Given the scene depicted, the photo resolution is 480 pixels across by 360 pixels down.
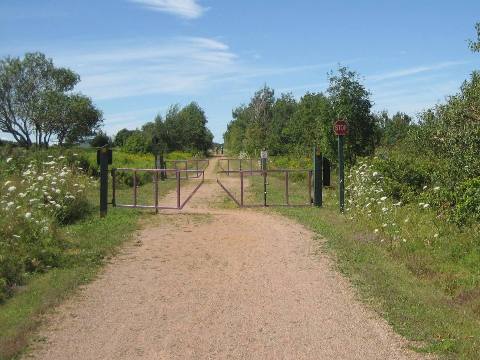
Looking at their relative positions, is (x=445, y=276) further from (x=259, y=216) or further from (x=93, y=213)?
(x=93, y=213)

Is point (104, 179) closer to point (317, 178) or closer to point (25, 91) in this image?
point (317, 178)

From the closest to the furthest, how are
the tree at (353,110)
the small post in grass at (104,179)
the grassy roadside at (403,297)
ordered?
the grassy roadside at (403,297) → the small post in grass at (104,179) → the tree at (353,110)

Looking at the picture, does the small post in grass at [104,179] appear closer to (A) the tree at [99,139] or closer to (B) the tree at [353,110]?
(B) the tree at [353,110]

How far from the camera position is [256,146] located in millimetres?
58938

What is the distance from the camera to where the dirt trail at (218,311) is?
580cm

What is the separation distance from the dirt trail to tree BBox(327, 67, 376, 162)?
14.0m

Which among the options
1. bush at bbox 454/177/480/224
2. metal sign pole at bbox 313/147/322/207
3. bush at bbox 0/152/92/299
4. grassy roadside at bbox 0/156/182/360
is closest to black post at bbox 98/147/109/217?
grassy roadside at bbox 0/156/182/360

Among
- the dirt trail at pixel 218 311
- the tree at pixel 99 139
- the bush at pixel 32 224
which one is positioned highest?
the tree at pixel 99 139

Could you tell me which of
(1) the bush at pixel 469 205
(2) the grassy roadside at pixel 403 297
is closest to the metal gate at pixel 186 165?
(2) the grassy roadside at pixel 403 297

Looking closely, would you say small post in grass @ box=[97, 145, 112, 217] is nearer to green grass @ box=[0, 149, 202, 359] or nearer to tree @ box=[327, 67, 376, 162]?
green grass @ box=[0, 149, 202, 359]

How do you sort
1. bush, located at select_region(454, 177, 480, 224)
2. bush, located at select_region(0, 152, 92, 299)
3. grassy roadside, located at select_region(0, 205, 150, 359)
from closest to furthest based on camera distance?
1. grassy roadside, located at select_region(0, 205, 150, 359)
2. bush, located at select_region(0, 152, 92, 299)
3. bush, located at select_region(454, 177, 480, 224)

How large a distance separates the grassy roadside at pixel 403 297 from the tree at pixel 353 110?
12232 mm

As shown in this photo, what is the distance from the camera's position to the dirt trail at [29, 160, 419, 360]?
5797 mm

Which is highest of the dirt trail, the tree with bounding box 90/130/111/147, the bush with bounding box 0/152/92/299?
the tree with bounding box 90/130/111/147
